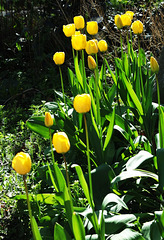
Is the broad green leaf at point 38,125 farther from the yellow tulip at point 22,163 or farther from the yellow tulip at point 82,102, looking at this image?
the yellow tulip at point 22,163

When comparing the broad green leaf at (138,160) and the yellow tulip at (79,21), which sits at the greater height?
the yellow tulip at (79,21)

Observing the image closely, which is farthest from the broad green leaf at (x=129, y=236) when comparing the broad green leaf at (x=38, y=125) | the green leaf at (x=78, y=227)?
the broad green leaf at (x=38, y=125)

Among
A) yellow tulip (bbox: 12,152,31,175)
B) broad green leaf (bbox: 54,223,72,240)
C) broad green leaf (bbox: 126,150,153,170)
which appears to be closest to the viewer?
yellow tulip (bbox: 12,152,31,175)

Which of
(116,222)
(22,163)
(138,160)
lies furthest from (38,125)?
(22,163)

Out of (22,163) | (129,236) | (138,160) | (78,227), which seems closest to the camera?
(22,163)

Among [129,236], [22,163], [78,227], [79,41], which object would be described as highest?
[79,41]

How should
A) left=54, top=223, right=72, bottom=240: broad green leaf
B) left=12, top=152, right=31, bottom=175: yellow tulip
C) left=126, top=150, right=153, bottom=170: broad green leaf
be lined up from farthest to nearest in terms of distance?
left=126, top=150, right=153, bottom=170: broad green leaf < left=54, top=223, right=72, bottom=240: broad green leaf < left=12, top=152, right=31, bottom=175: yellow tulip

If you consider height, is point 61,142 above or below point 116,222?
above

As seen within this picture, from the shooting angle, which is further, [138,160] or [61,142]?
[138,160]

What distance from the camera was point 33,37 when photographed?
4.68 meters

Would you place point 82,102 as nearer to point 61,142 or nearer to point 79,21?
point 61,142

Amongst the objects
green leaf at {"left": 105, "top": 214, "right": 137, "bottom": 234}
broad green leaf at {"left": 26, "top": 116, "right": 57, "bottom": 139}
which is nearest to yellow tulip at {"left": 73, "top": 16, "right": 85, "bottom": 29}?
broad green leaf at {"left": 26, "top": 116, "right": 57, "bottom": 139}

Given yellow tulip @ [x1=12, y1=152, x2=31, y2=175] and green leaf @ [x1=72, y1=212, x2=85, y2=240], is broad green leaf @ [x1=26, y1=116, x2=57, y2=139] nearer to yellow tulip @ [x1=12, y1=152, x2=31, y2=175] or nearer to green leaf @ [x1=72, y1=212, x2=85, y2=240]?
green leaf @ [x1=72, y1=212, x2=85, y2=240]

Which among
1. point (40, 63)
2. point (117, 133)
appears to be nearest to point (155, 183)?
point (117, 133)
